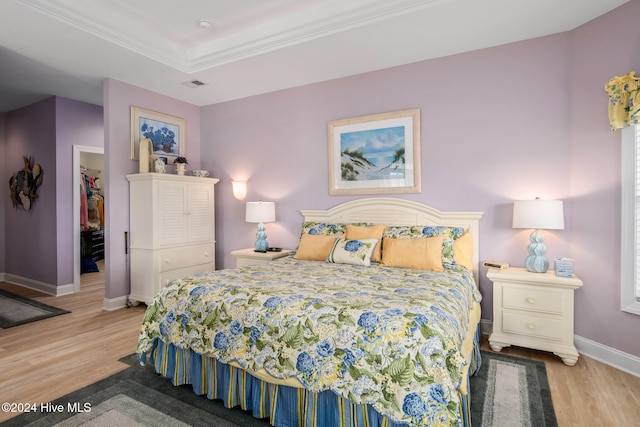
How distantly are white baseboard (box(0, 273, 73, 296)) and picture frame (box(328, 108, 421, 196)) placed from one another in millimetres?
4005

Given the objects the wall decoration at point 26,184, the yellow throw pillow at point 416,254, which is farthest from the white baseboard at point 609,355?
the wall decoration at point 26,184

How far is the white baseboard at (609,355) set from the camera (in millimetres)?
2512

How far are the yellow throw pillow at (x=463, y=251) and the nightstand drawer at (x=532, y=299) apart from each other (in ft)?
1.23

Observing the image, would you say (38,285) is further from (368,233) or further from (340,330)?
(340,330)

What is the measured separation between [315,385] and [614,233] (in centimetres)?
258

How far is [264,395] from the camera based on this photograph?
6.47 feet

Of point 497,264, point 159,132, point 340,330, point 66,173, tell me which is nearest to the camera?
point 340,330

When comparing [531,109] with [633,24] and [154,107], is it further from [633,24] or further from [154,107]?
[154,107]

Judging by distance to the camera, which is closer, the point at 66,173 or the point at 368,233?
the point at 368,233

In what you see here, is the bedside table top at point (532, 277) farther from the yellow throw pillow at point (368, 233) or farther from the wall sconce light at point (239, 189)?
the wall sconce light at point (239, 189)

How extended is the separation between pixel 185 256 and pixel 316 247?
74.7 inches

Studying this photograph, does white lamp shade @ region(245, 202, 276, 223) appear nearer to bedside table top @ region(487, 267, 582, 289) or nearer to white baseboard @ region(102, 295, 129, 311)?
white baseboard @ region(102, 295, 129, 311)

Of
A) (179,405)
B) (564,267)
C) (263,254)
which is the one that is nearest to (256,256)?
(263,254)

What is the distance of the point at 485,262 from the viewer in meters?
3.18
